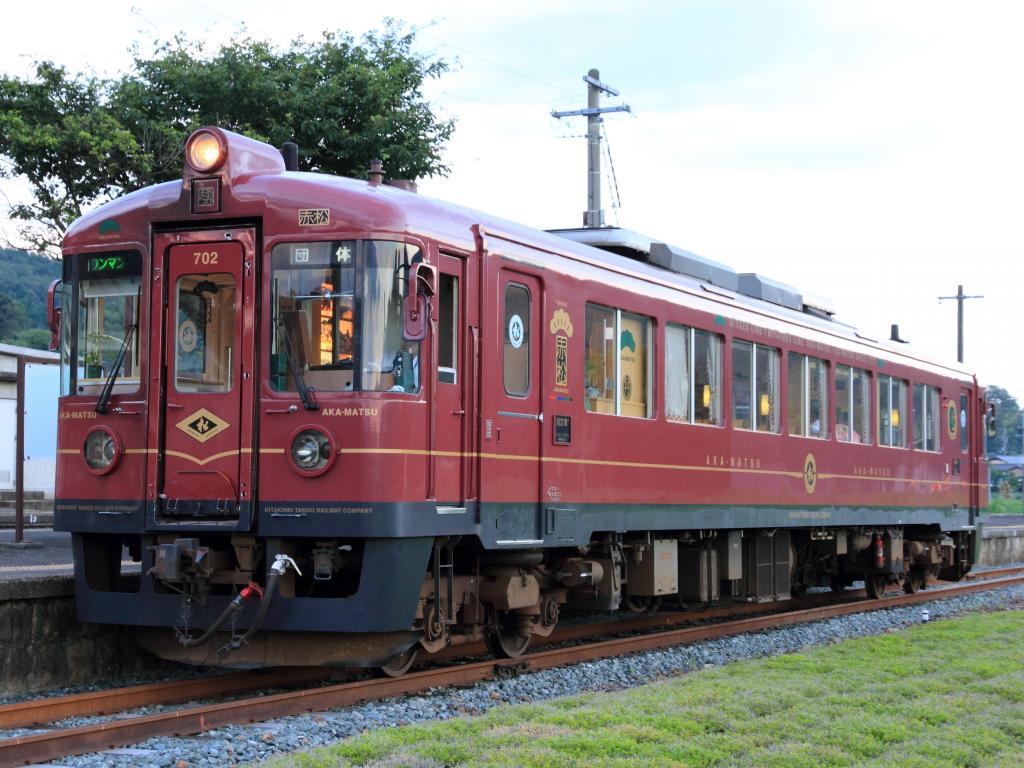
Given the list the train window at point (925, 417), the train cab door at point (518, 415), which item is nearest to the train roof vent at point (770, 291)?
the train window at point (925, 417)

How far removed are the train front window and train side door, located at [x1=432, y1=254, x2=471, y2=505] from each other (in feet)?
1.05

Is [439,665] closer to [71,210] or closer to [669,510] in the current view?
[669,510]

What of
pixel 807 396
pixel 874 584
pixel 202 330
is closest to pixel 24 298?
pixel 874 584

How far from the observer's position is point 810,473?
15.0 metres

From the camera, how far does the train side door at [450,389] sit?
29.5 ft

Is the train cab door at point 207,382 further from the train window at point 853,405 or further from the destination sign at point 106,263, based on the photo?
the train window at point 853,405

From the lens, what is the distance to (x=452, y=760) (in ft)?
21.1

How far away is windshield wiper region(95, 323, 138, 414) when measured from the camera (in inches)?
359

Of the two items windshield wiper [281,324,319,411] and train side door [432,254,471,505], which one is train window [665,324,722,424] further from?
windshield wiper [281,324,319,411]

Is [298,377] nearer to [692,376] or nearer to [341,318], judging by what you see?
[341,318]

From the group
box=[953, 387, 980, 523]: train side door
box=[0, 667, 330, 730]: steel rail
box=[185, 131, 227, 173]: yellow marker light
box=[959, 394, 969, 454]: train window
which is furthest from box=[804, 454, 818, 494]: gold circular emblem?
box=[185, 131, 227, 173]: yellow marker light

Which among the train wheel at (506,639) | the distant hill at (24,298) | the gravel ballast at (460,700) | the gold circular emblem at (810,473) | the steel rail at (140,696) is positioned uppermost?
the distant hill at (24,298)

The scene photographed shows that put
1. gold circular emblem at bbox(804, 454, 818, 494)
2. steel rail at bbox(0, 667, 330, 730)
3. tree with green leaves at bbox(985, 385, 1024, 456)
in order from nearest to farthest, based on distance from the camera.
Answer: steel rail at bbox(0, 667, 330, 730) → gold circular emblem at bbox(804, 454, 818, 494) → tree with green leaves at bbox(985, 385, 1024, 456)

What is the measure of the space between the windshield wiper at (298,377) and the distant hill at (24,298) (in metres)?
46.9
